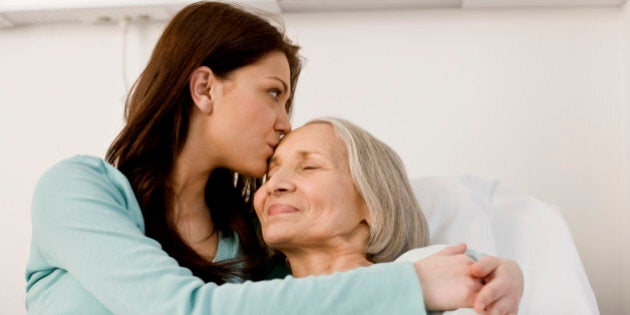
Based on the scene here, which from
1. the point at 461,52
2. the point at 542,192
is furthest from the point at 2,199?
the point at 542,192

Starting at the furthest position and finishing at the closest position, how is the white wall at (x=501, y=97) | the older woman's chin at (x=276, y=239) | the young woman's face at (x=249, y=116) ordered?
the white wall at (x=501, y=97) → the young woman's face at (x=249, y=116) → the older woman's chin at (x=276, y=239)

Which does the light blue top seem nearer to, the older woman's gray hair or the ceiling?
the older woman's gray hair

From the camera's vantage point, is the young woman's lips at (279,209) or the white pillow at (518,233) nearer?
the young woman's lips at (279,209)

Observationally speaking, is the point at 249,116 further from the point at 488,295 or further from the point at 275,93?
the point at 488,295

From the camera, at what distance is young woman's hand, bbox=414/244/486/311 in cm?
117

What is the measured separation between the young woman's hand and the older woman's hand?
0.01 meters

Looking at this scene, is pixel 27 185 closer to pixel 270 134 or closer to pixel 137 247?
pixel 270 134

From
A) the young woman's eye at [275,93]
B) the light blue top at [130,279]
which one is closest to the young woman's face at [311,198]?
the young woman's eye at [275,93]

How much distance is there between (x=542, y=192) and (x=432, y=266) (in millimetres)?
932

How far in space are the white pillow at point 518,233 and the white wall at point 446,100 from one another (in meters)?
0.26

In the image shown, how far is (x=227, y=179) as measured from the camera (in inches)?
69.5

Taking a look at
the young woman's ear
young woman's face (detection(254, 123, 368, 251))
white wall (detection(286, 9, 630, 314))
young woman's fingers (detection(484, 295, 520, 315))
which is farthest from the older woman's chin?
white wall (detection(286, 9, 630, 314))

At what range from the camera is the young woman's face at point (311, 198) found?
1.42 metres

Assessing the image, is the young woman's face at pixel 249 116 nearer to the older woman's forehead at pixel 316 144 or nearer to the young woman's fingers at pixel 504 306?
the older woman's forehead at pixel 316 144
